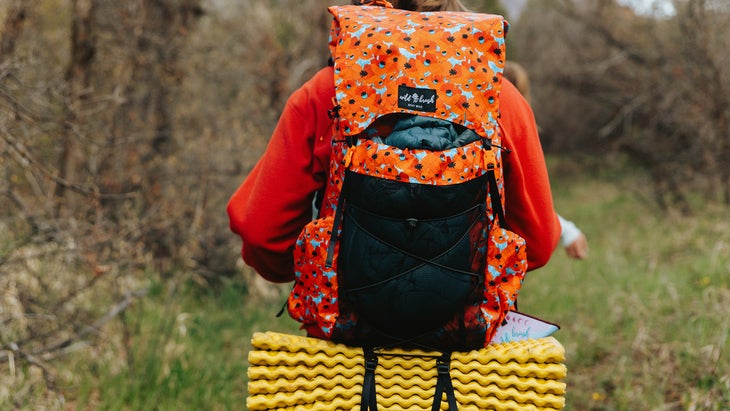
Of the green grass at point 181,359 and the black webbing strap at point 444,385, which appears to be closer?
the black webbing strap at point 444,385

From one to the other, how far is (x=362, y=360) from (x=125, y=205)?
15.8 ft

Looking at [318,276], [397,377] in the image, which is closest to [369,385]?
[397,377]

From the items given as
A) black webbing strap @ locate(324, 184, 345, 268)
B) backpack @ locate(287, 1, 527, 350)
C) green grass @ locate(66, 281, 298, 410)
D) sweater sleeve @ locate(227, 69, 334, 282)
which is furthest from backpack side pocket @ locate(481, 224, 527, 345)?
green grass @ locate(66, 281, 298, 410)

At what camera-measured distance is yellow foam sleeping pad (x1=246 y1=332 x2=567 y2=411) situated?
192 centimetres

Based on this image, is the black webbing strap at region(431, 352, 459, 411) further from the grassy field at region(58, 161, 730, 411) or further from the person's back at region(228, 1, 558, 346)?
the grassy field at region(58, 161, 730, 411)

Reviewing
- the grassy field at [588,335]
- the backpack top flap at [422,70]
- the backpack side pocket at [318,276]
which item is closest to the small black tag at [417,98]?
the backpack top flap at [422,70]

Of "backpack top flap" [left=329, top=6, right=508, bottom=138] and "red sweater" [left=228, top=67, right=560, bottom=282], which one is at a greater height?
"backpack top flap" [left=329, top=6, right=508, bottom=138]

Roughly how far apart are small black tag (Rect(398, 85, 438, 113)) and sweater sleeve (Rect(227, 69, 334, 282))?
285mm

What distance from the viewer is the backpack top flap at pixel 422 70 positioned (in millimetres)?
1821

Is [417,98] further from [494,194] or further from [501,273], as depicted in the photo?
[501,273]

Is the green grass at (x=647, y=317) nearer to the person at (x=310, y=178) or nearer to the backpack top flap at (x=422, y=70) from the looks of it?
the person at (x=310, y=178)

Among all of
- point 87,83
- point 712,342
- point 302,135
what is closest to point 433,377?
point 302,135

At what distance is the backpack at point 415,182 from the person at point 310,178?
0.14 meters

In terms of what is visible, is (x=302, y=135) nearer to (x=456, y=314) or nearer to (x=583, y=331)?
(x=456, y=314)
